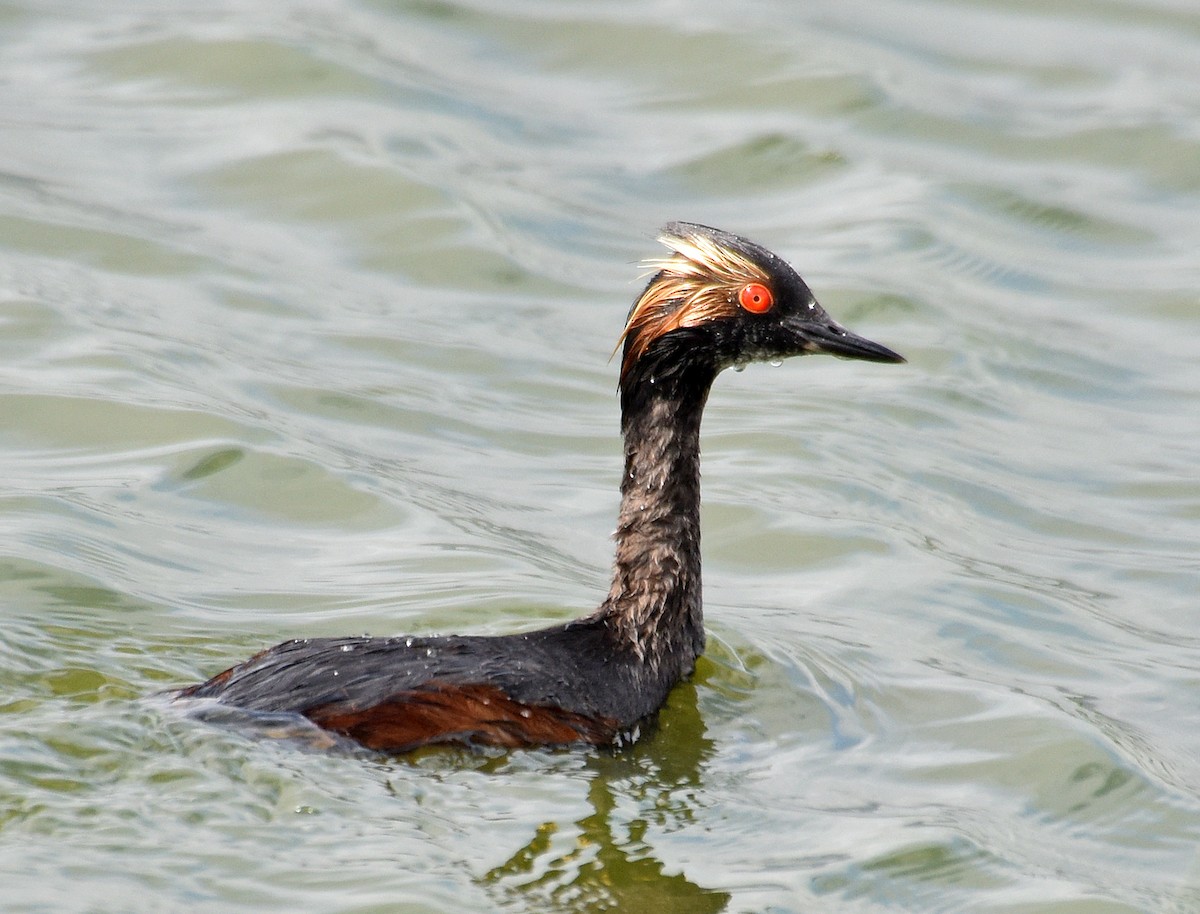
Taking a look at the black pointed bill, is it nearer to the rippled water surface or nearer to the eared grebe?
the eared grebe

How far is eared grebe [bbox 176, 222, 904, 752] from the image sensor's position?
22.0ft

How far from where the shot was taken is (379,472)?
399 inches

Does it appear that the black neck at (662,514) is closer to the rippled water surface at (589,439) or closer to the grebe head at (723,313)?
the grebe head at (723,313)

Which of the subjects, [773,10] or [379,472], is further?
[773,10]

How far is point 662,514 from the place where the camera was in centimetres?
772

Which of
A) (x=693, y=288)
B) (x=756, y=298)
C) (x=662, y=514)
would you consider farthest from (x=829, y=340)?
(x=662, y=514)

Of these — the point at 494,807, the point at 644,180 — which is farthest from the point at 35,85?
the point at 494,807

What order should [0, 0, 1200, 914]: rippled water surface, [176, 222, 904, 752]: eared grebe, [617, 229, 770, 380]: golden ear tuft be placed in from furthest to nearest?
1. [617, 229, 770, 380]: golden ear tuft
2. [176, 222, 904, 752]: eared grebe
3. [0, 0, 1200, 914]: rippled water surface

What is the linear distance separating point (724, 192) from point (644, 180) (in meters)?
0.59

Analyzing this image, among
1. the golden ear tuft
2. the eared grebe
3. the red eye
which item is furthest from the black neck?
the red eye

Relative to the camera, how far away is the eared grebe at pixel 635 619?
6.71m

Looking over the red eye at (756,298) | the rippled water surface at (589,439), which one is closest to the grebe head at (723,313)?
the red eye at (756,298)

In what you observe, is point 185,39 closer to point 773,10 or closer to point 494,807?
point 773,10

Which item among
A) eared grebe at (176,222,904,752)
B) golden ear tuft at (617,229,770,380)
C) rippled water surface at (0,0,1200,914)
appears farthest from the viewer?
golden ear tuft at (617,229,770,380)
